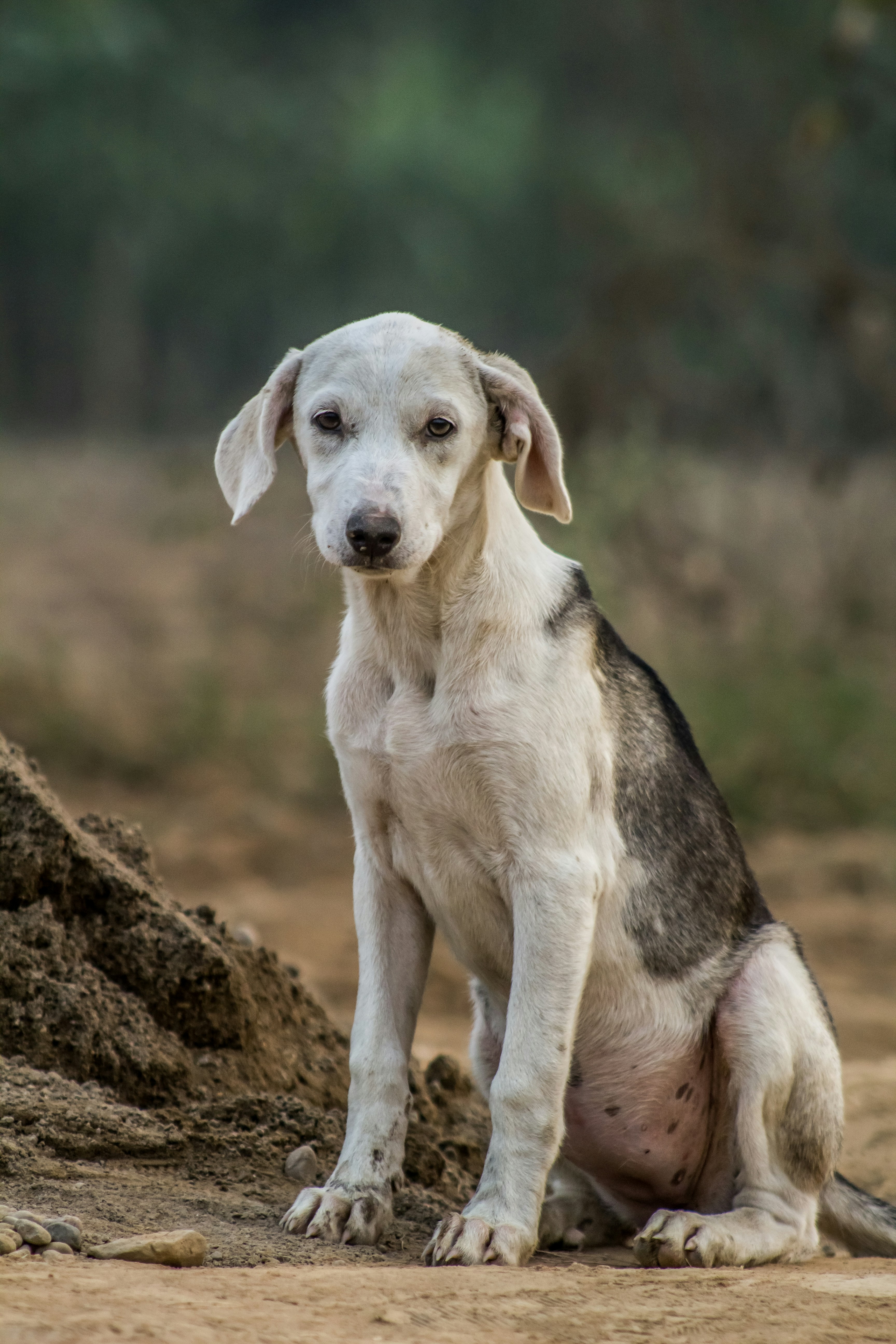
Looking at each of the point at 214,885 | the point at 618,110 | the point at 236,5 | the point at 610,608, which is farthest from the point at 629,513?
the point at 236,5

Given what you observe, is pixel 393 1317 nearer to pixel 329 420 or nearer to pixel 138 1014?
pixel 138 1014

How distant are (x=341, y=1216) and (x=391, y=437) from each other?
6.39 feet

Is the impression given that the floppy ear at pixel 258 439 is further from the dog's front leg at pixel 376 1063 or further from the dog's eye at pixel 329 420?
the dog's front leg at pixel 376 1063

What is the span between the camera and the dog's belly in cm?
409

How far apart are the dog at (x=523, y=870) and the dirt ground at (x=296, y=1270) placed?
0.22 metres

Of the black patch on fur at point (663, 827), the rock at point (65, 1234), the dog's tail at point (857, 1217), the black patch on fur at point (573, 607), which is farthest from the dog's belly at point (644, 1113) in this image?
the rock at point (65, 1234)

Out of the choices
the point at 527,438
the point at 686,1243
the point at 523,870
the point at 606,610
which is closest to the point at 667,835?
the point at 523,870

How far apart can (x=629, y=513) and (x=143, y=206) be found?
63.1 ft

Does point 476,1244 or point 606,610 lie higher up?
point 606,610

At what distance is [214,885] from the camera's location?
9188 mm

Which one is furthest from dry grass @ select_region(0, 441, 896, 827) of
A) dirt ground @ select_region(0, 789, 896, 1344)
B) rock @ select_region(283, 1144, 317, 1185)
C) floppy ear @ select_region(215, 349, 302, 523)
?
rock @ select_region(283, 1144, 317, 1185)

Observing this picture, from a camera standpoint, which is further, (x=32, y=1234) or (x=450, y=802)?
(x=450, y=802)

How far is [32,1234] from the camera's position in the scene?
10.3ft

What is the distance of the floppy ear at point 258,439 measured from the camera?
4016mm
